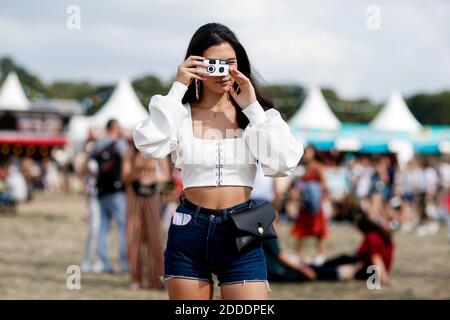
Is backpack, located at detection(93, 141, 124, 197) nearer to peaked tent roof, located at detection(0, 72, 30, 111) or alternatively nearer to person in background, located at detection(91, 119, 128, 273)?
person in background, located at detection(91, 119, 128, 273)

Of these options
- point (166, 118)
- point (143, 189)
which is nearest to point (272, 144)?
point (166, 118)

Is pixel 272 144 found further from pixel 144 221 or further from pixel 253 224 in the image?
pixel 144 221

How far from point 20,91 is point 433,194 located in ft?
81.1

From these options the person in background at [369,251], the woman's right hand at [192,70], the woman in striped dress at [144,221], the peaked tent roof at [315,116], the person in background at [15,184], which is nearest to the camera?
the woman's right hand at [192,70]

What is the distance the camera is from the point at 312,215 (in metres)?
12.6

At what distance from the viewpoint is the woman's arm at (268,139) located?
11.9 feet

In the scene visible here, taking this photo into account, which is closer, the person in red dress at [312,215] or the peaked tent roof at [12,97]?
the person in red dress at [312,215]

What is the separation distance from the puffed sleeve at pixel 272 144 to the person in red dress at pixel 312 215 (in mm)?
8653

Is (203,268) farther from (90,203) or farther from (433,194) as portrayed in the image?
(433,194)

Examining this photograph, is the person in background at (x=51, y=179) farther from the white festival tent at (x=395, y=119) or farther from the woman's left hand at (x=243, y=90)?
the woman's left hand at (x=243, y=90)

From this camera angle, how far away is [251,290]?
3572 millimetres

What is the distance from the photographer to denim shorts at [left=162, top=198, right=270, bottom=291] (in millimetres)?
3600

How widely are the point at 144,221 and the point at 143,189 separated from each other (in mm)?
367

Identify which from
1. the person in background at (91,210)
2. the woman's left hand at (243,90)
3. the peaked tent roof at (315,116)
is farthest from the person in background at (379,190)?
the peaked tent roof at (315,116)
